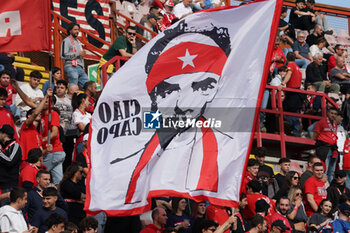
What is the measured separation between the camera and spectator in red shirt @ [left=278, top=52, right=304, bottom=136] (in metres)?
19.7

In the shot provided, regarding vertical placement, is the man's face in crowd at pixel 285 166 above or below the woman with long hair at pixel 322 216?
above

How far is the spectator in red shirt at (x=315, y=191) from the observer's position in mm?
15914

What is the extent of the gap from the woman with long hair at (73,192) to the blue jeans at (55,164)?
3.91 ft

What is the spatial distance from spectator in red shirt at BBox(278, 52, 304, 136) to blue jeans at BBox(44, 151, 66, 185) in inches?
241

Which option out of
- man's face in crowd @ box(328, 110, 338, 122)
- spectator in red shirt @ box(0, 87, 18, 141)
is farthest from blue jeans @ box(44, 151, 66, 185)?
man's face in crowd @ box(328, 110, 338, 122)

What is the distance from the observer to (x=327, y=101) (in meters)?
20.5

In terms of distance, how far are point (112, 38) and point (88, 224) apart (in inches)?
419

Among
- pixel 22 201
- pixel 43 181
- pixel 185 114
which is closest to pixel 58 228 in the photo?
pixel 22 201

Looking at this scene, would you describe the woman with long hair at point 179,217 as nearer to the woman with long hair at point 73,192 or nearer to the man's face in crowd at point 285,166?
the woman with long hair at point 73,192

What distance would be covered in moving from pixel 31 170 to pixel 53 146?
63.3 inches

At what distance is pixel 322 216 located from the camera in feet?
49.4

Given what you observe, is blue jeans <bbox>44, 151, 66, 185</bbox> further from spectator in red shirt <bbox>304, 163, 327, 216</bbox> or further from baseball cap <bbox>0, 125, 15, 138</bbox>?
spectator in red shirt <bbox>304, 163, 327, 216</bbox>

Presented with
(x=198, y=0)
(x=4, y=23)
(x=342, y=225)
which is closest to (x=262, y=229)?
(x=342, y=225)

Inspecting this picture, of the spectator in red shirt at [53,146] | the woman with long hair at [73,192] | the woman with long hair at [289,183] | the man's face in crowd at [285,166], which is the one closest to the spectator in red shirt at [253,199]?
the woman with long hair at [289,183]
